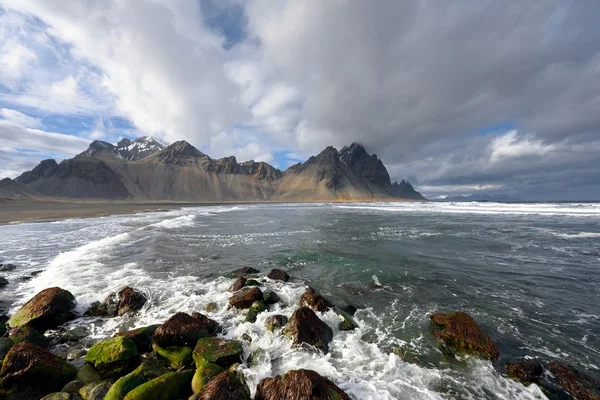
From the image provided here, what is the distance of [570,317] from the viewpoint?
9516 millimetres

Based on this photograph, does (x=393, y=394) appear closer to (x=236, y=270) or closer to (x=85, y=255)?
(x=236, y=270)

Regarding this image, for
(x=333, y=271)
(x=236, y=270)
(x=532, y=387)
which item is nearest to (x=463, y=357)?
(x=532, y=387)

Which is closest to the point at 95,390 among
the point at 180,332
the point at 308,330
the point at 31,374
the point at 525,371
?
the point at 31,374

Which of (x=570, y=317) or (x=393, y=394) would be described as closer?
(x=393, y=394)

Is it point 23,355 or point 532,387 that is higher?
point 23,355

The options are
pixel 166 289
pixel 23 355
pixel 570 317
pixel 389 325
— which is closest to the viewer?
pixel 23 355

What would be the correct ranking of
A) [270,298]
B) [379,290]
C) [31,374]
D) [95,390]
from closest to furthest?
[95,390]
[31,374]
[270,298]
[379,290]

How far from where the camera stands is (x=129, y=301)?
9758 mm

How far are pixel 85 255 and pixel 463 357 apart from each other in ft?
69.9

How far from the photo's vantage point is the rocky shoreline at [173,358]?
532 centimetres

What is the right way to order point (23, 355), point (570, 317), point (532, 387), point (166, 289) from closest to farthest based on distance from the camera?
point (23, 355) → point (532, 387) → point (570, 317) → point (166, 289)

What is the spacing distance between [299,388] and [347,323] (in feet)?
12.8

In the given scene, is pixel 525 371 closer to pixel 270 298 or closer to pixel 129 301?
pixel 270 298

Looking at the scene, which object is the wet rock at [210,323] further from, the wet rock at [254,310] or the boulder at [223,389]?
the boulder at [223,389]
